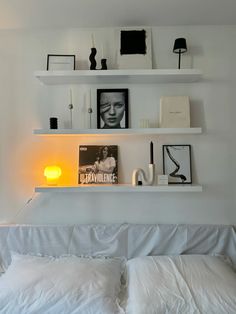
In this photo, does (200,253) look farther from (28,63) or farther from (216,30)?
(28,63)

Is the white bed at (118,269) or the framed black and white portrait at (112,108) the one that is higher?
the framed black and white portrait at (112,108)

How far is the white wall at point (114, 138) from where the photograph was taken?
248cm

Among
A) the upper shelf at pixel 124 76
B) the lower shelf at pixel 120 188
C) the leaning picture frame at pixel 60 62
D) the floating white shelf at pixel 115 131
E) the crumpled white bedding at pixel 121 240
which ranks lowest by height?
the crumpled white bedding at pixel 121 240

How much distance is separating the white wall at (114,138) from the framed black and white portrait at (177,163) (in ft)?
0.17

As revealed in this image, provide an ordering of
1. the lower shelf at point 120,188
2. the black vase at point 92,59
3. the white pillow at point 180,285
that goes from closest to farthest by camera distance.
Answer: the white pillow at point 180,285 < the lower shelf at point 120,188 < the black vase at point 92,59

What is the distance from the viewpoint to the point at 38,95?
2521 millimetres

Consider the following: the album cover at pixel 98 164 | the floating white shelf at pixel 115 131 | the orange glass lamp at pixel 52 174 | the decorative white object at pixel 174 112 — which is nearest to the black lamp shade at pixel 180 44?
the decorative white object at pixel 174 112

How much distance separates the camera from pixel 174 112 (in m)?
2.41

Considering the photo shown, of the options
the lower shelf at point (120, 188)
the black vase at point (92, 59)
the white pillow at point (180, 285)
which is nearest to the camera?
the white pillow at point (180, 285)

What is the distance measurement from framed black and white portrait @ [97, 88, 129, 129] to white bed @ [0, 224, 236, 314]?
0.77 m

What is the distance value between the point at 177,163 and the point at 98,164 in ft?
1.97

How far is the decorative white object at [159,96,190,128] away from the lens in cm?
238

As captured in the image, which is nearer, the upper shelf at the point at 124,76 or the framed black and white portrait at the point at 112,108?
the upper shelf at the point at 124,76

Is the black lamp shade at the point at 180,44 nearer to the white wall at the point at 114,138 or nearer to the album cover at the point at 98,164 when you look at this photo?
the white wall at the point at 114,138
